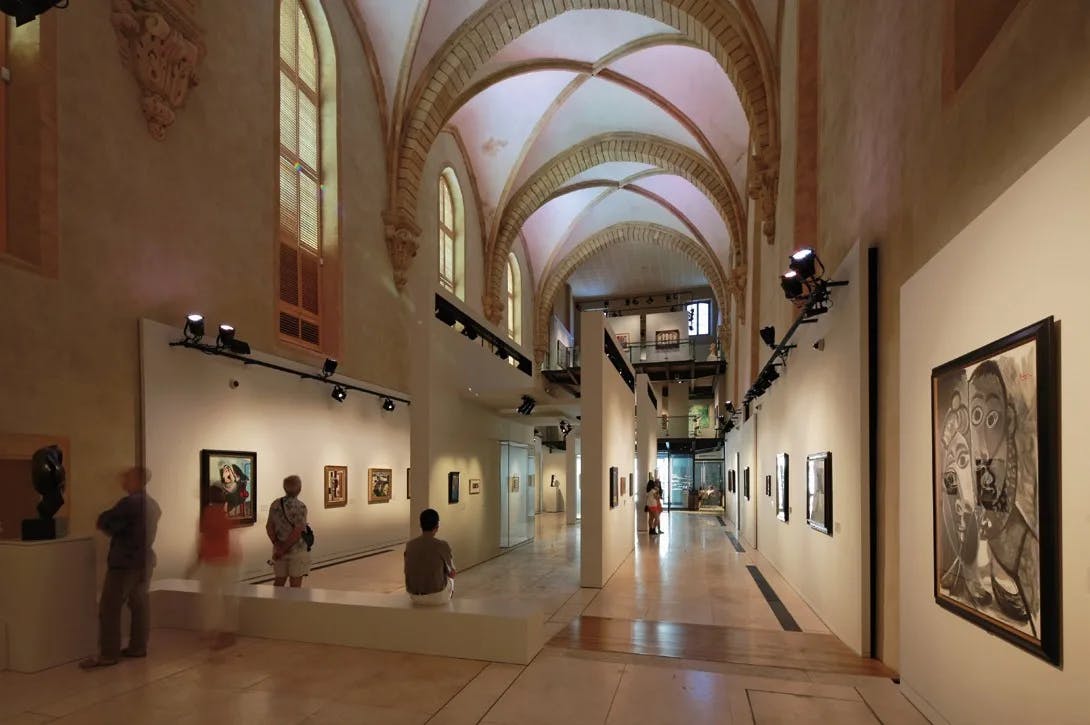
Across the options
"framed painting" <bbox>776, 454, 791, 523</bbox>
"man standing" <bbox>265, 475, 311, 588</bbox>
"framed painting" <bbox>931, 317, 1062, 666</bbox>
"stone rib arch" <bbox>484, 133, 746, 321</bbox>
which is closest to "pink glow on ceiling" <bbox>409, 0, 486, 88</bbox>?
"stone rib arch" <bbox>484, 133, 746, 321</bbox>

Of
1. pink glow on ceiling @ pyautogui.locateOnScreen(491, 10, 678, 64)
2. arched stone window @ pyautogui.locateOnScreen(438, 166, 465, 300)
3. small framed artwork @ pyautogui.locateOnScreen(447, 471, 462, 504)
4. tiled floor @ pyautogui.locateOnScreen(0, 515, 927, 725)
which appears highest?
pink glow on ceiling @ pyautogui.locateOnScreen(491, 10, 678, 64)

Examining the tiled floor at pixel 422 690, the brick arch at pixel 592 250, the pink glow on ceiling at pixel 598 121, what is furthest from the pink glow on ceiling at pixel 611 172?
the tiled floor at pixel 422 690

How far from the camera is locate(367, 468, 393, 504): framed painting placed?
1456 cm

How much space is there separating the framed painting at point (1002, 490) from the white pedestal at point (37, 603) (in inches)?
268

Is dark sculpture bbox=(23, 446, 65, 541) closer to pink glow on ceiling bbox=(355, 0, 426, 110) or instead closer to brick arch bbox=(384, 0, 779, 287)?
brick arch bbox=(384, 0, 779, 287)

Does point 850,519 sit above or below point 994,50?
below

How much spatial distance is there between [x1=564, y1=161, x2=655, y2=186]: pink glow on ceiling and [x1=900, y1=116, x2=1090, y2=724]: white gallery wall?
22.4 metres

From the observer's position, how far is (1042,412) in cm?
295

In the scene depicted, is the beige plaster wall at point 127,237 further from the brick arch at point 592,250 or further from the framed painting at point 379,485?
the brick arch at point 592,250

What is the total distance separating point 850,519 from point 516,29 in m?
14.2

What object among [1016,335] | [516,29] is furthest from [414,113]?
[1016,335]

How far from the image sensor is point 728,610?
7938mm

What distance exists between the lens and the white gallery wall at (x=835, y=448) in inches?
234

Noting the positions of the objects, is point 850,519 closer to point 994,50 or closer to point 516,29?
point 994,50
